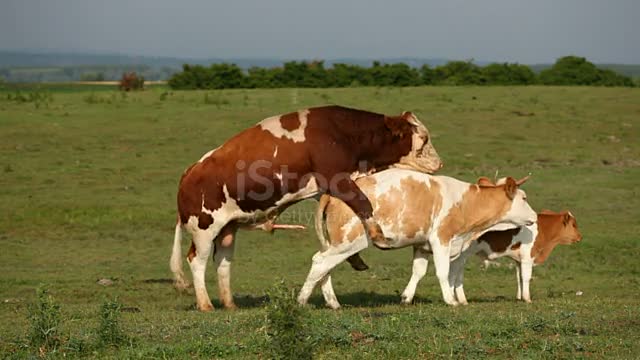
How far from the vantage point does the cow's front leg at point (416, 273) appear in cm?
1446

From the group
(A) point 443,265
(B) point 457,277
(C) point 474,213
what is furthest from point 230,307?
(C) point 474,213

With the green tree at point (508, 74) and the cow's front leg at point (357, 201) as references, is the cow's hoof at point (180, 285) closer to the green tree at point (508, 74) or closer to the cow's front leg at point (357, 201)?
the cow's front leg at point (357, 201)

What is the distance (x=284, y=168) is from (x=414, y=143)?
5.55 ft

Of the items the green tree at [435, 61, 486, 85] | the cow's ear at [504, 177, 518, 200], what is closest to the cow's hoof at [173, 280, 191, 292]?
the cow's ear at [504, 177, 518, 200]

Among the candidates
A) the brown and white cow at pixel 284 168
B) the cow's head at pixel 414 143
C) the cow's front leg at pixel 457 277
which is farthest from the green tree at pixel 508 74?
the brown and white cow at pixel 284 168

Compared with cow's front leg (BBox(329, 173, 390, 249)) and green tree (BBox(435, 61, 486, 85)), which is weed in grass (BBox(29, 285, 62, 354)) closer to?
cow's front leg (BBox(329, 173, 390, 249))

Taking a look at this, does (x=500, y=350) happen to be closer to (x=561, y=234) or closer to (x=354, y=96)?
(x=561, y=234)

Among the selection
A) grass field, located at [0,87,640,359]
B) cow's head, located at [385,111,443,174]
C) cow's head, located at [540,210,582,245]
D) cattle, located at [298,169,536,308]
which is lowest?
grass field, located at [0,87,640,359]

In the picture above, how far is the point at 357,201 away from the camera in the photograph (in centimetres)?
1379

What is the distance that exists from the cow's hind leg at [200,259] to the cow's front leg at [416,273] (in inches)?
90.5

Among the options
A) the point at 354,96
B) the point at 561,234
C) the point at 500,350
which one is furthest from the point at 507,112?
the point at 500,350

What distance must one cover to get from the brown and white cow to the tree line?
31.9 m

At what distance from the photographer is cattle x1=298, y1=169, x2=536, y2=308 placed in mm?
13836

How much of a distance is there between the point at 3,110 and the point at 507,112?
14.5 m
